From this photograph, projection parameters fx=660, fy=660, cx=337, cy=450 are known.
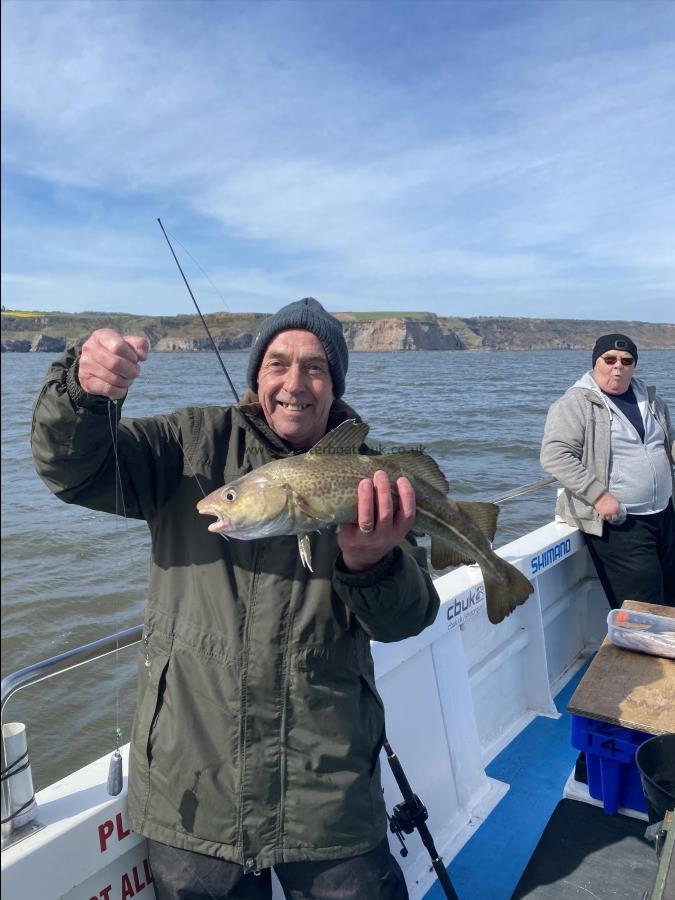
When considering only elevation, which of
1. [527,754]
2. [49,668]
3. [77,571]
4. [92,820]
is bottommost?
[77,571]

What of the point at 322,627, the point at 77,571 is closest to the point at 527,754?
the point at 322,627

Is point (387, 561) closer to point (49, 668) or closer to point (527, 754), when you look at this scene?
point (49, 668)

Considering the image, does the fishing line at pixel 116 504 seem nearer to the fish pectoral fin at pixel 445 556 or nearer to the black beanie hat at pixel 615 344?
the fish pectoral fin at pixel 445 556

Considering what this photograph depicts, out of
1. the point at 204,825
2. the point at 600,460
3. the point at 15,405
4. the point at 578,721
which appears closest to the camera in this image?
Answer: the point at 204,825

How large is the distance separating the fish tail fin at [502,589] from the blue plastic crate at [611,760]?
1116mm

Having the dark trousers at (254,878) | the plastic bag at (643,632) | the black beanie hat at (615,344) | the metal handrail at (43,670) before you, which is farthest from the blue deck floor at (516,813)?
the black beanie hat at (615,344)

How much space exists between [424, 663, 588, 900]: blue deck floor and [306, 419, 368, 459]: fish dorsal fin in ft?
8.92

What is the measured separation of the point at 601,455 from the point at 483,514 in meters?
3.19

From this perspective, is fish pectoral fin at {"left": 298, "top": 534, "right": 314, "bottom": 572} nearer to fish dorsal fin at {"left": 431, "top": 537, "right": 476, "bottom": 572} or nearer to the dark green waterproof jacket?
the dark green waterproof jacket

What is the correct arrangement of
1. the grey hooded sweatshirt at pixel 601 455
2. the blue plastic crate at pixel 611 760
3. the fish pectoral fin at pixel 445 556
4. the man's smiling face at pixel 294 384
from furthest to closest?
the grey hooded sweatshirt at pixel 601 455, the blue plastic crate at pixel 611 760, the fish pectoral fin at pixel 445 556, the man's smiling face at pixel 294 384

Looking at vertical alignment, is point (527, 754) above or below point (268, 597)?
below

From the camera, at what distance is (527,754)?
4.78 metres

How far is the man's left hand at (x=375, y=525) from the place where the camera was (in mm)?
2248

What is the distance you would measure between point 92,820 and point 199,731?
53 cm
